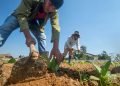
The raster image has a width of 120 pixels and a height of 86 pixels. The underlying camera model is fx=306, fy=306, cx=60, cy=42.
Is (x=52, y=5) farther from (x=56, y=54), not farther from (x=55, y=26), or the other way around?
(x=56, y=54)

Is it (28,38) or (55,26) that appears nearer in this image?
(28,38)

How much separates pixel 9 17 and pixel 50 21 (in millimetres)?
797

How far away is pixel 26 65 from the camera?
15.4 ft

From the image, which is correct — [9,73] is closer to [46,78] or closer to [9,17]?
[46,78]

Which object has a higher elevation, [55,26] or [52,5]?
[52,5]

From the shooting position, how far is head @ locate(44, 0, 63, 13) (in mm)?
5122

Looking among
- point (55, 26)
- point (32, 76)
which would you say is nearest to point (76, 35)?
point (55, 26)

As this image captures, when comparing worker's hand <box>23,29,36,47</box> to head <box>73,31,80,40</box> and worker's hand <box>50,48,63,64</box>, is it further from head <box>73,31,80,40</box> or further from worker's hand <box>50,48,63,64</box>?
head <box>73,31,80,40</box>

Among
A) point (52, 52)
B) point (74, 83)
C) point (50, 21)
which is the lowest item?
point (74, 83)

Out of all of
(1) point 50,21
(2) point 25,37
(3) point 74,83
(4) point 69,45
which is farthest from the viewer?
(4) point 69,45

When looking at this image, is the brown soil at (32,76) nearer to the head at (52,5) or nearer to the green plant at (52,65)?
the green plant at (52,65)

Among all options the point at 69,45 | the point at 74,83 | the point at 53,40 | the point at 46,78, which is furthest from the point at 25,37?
the point at 69,45

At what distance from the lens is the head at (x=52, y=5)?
5.12m

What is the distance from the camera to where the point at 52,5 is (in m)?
5.22
